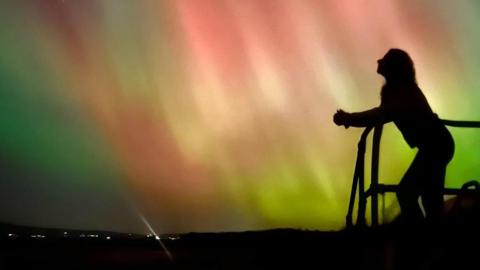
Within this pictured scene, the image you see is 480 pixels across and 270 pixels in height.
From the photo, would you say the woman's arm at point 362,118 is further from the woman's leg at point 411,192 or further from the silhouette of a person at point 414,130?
the woman's leg at point 411,192

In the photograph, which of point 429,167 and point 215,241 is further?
point 215,241

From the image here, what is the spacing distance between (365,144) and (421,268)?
1496mm

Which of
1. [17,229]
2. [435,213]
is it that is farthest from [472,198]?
[17,229]

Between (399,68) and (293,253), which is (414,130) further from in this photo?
(293,253)

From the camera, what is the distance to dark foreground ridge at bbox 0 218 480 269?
4.46 meters

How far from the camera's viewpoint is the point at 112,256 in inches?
261

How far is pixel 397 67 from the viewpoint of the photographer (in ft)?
19.8

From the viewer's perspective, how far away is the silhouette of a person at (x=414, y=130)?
17.9 feet

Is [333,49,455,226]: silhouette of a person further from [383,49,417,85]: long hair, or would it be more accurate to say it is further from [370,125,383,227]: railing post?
[370,125,383,227]: railing post

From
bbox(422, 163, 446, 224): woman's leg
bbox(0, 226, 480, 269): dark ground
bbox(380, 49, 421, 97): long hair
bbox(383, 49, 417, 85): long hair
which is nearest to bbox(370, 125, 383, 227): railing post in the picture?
bbox(0, 226, 480, 269): dark ground

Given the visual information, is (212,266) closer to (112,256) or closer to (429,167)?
(112,256)

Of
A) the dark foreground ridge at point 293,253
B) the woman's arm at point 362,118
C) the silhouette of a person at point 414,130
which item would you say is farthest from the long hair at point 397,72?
the dark foreground ridge at point 293,253

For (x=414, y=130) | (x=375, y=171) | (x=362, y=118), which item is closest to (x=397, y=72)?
(x=414, y=130)

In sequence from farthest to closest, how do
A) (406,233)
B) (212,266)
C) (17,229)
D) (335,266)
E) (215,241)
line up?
(17,229)
(215,241)
(212,266)
(335,266)
(406,233)
